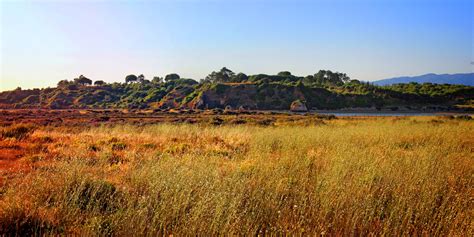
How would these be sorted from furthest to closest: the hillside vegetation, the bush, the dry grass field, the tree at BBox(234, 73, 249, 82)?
the tree at BBox(234, 73, 249, 82), the hillside vegetation, the bush, the dry grass field

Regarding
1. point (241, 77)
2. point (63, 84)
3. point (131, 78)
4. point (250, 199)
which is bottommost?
point (250, 199)

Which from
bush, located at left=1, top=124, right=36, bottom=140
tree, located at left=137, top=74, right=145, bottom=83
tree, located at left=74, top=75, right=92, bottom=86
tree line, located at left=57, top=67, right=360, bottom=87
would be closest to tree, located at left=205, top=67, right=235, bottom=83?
tree line, located at left=57, top=67, right=360, bottom=87

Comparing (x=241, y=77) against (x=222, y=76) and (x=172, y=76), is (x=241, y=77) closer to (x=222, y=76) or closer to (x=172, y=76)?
(x=222, y=76)

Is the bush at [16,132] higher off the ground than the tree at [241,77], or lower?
lower

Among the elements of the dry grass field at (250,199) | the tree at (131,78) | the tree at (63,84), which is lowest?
the dry grass field at (250,199)

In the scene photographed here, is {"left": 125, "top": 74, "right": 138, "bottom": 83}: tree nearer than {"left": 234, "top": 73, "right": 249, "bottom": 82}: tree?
No

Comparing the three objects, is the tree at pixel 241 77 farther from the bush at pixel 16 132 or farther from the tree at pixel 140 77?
the bush at pixel 16 132

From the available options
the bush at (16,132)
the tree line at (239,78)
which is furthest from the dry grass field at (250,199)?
the tree line at (239,78)

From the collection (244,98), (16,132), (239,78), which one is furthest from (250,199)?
(239,78)

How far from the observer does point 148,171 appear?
6.14 m

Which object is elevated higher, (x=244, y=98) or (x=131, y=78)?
(x=131, y=78)

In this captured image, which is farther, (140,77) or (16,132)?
(140,77)

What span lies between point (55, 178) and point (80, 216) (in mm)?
1485

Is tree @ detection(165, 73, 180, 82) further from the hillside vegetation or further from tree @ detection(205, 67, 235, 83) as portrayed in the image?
the hillside vegetation
